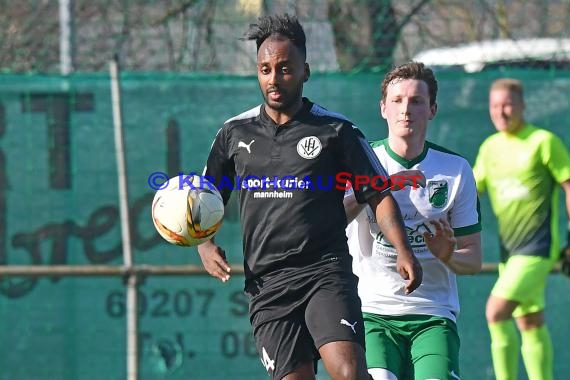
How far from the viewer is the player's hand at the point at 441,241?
16.6ft

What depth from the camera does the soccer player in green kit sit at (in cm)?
800

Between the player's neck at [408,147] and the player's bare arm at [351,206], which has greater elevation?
the player's neck at [408,147]

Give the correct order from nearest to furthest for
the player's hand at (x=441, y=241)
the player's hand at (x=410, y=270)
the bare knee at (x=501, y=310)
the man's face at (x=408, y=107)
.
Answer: the player's hand at (x=410, y=270), the player's hand at (x=441, y=241), the man's face at (x=408, y=107), the bare knee at (x=501, y=310)

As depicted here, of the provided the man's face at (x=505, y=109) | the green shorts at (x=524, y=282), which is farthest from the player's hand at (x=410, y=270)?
the man's face at (x=505, y=109)

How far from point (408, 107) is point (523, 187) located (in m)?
3.06

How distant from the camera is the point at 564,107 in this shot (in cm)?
852

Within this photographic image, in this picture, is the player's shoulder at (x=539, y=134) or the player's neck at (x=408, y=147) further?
the player's shoulder at (x=539, y=134)

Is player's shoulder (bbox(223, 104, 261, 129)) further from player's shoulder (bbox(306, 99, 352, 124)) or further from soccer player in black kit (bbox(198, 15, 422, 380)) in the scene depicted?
player's shoulder (bbox(306, 99, 352, 124))

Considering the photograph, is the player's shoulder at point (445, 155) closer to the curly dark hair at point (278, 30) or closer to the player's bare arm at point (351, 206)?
the player's bare arm at point (351, 206)

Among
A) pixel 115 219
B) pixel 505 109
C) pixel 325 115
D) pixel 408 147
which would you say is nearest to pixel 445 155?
pixel 408 147

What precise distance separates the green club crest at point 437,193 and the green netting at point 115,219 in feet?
9.48

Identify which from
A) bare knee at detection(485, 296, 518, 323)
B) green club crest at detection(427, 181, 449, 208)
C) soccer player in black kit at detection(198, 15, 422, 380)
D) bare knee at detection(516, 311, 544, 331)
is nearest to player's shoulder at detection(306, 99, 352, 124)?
soccer player in black kit at detection(198, 15, 422, 380)

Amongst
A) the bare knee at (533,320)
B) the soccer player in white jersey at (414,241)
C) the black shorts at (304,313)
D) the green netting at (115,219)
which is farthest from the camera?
the green netting at (115,219)

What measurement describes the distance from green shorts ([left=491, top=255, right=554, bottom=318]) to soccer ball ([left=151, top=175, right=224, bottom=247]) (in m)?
3.24
